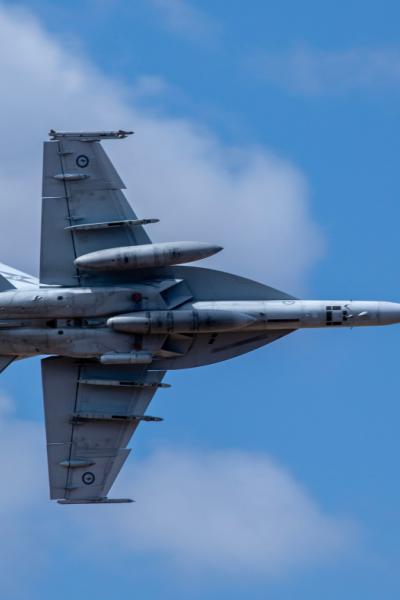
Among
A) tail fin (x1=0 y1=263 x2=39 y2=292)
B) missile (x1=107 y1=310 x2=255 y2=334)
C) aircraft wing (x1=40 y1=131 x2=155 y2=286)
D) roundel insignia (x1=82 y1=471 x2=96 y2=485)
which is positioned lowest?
roundel insignia (x1=82 y1=471 x2=96 y2=485)

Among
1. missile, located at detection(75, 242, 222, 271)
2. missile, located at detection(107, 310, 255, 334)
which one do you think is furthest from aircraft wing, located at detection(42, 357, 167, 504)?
missile, located at detection(75, 242, 222, 271)

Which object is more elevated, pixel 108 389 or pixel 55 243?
pixel 55 243

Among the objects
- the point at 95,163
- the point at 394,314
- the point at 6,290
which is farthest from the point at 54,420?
the point at 394,314

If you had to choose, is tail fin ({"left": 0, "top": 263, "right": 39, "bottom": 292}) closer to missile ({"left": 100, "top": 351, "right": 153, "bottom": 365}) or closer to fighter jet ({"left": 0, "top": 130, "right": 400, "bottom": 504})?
fighter jet ({"left": 0, "top": 130, "right": 400, "bottom": 504})

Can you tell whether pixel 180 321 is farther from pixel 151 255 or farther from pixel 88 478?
pixel 88 478

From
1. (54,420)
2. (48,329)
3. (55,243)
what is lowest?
(54,420)

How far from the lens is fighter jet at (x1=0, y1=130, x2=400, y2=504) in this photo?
118 feet

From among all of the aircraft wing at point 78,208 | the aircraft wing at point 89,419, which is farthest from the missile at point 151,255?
the aircraft wing at point 89,419

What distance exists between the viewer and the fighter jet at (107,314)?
35.8 meters

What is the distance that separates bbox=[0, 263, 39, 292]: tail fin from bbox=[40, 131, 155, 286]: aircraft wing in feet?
1.85

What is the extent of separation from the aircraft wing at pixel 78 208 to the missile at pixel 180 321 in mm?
1653

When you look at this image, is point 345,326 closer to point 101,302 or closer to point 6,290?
point 101,302

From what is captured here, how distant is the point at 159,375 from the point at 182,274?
2819 mm

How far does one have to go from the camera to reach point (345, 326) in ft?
120
